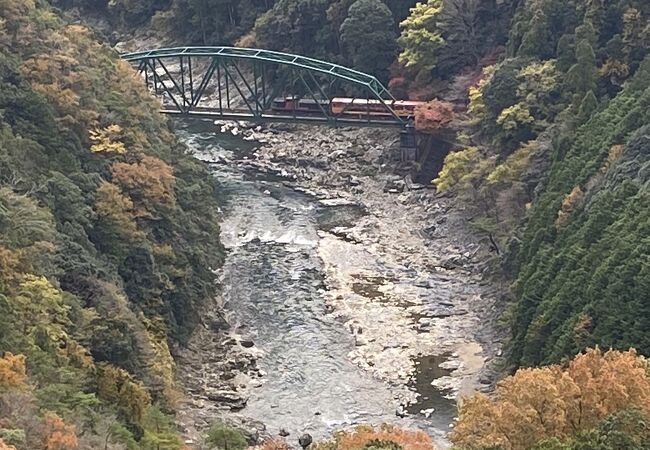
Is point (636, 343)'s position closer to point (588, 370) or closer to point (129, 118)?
point (588, 370)

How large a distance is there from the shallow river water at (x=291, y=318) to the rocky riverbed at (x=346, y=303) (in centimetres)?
7

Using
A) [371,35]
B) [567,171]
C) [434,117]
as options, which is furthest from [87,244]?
[371,35]

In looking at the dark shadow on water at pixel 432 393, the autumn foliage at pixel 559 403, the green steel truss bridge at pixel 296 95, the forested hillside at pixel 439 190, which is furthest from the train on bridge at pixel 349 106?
the autumn foliage at pixel 559 403

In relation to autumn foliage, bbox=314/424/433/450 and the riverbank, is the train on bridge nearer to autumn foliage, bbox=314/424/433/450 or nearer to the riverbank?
the riverbank

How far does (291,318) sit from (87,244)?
33.9 feet

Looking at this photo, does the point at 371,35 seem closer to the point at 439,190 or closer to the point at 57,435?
the point at 439,190

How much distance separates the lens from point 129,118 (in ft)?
146

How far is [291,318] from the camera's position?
42.5m

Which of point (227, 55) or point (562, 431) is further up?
point (227, 55)

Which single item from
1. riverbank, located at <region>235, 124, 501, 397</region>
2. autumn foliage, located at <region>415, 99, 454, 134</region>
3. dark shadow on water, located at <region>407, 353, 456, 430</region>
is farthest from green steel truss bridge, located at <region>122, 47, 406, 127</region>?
dark shadow on water, located at <region>407, 353, 456, 430</region>

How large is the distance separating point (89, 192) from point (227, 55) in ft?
84.3

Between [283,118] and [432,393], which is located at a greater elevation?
[283,118]

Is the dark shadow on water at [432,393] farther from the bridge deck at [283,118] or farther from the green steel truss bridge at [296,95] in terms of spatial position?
the bridge deck at [283,118]

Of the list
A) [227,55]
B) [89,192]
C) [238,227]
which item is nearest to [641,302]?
[89,192]
